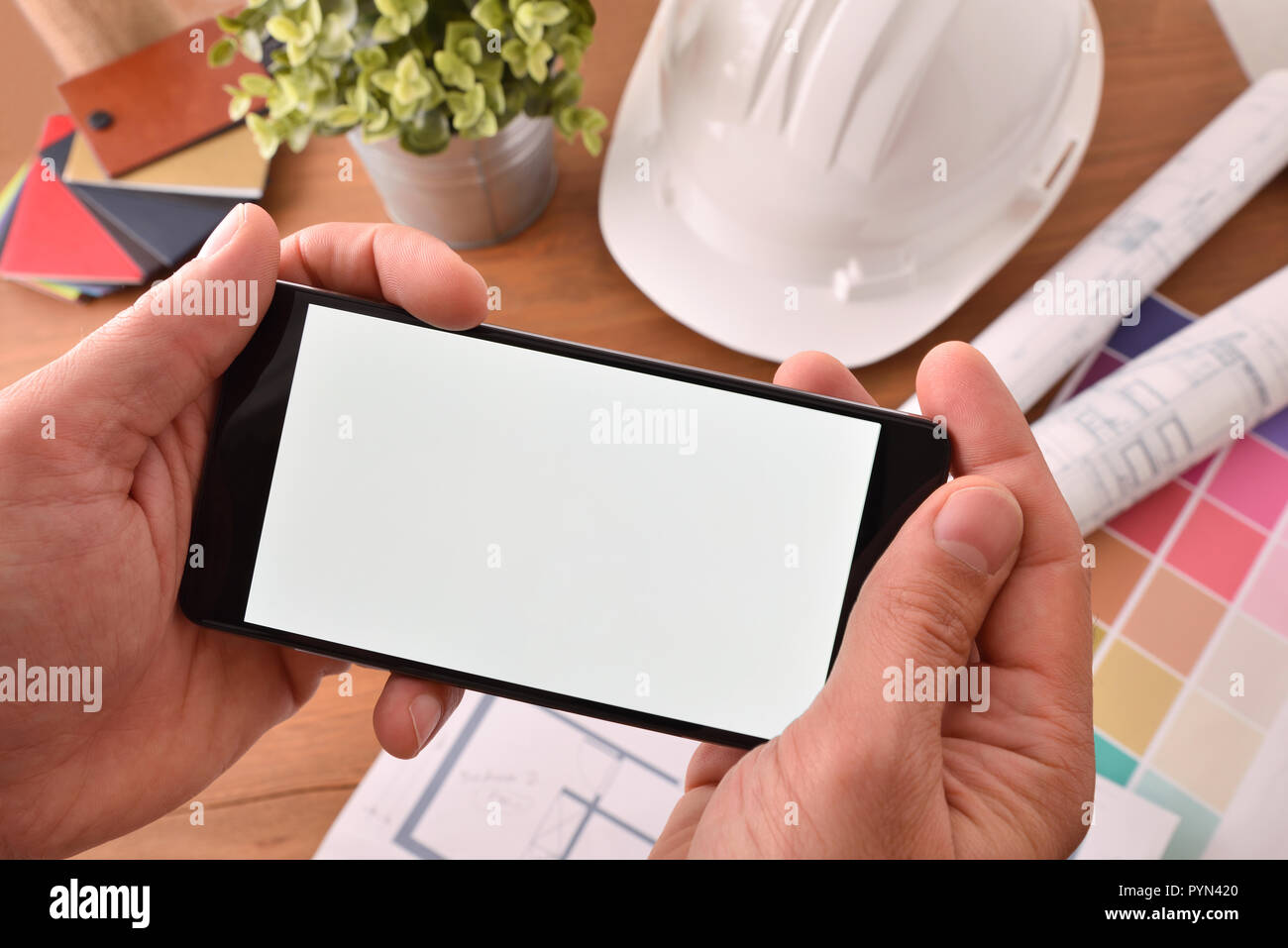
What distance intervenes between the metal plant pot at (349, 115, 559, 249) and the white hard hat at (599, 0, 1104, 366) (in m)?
0.06

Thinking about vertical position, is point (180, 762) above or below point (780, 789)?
below

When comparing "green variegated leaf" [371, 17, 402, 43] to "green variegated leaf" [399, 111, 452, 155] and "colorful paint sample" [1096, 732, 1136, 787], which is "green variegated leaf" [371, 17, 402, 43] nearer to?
"green variegated leaf" [399, 111, 452, 155]

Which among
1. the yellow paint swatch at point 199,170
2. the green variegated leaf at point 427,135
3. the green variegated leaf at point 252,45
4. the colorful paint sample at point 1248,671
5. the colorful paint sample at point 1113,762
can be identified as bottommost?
the colorful paint sample at point 1113,762

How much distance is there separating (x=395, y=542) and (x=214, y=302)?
145 millimetres

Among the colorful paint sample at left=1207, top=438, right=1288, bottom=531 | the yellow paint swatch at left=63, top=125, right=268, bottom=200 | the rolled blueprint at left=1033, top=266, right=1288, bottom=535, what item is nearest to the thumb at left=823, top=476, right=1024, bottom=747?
the rolled blueprint at left=1033, top=266, right=1288, bottom=535

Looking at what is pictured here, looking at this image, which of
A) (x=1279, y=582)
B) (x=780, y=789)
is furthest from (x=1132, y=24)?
(x=780, y=789)

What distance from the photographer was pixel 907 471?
0.42 m

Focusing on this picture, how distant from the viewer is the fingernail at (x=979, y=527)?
0.37 meters

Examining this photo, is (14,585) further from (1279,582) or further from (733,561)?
(1279,582)

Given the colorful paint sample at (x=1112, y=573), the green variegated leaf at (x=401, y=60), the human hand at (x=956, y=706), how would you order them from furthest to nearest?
1. the colorful paint sample at (x=1112, y=573)
2. the green variegated leaf at (x=401, y=60)
3. the human hand at (x=956, y=706)

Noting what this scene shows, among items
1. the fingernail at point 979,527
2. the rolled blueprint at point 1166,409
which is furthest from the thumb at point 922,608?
the rolled blueprint at point 1166,409

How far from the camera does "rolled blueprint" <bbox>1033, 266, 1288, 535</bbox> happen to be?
20.6 inches

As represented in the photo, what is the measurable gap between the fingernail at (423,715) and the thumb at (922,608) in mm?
238

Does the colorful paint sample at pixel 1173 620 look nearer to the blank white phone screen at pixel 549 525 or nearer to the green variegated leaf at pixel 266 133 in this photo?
the blank white phone screen at pixel 549 525
